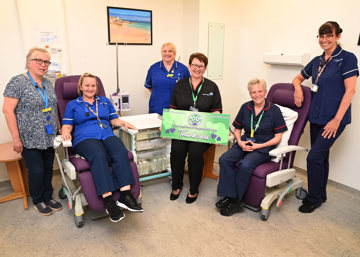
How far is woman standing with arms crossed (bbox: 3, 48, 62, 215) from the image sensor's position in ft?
7.27

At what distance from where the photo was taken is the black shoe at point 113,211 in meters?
2.08

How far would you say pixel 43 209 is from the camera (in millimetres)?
2535

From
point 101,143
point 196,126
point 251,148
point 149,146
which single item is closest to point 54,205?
point 101,143

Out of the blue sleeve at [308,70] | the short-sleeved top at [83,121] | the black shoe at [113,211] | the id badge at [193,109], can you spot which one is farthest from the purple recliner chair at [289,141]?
the short-sleeved top at [83,121]

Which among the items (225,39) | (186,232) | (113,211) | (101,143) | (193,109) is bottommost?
(186,232)

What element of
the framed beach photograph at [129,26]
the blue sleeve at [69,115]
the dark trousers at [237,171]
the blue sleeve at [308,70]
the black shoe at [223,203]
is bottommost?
the black shoe at [223,203]

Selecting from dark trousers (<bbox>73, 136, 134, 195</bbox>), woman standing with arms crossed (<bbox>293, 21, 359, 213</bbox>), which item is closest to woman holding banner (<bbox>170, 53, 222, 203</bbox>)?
dark trousers (<bbox>73, 136, 134, 195</bbox>)

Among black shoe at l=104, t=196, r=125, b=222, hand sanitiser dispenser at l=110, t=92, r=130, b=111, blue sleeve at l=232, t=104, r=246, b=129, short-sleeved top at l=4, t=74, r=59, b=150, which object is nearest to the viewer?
black shoe at l=104, t=196, r=125, b=222

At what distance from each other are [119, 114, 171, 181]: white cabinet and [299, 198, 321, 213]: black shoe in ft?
4.41

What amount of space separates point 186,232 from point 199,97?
1.23 metres

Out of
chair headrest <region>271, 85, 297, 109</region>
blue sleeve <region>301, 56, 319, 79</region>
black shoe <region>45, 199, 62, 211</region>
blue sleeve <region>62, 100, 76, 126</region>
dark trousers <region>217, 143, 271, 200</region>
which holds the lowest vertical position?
black shoe <region>45, 199, 62, 211</region>

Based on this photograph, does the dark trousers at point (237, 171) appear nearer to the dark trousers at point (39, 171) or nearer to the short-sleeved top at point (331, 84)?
the short-sleeved top at point (331, 84)

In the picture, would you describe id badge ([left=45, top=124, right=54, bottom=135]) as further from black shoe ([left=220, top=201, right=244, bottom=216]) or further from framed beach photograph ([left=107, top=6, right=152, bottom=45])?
black shoe ([left=220, top=201, right=244, bottom=216])

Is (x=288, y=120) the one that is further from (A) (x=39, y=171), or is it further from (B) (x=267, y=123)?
(A) (x=39, y=171)
